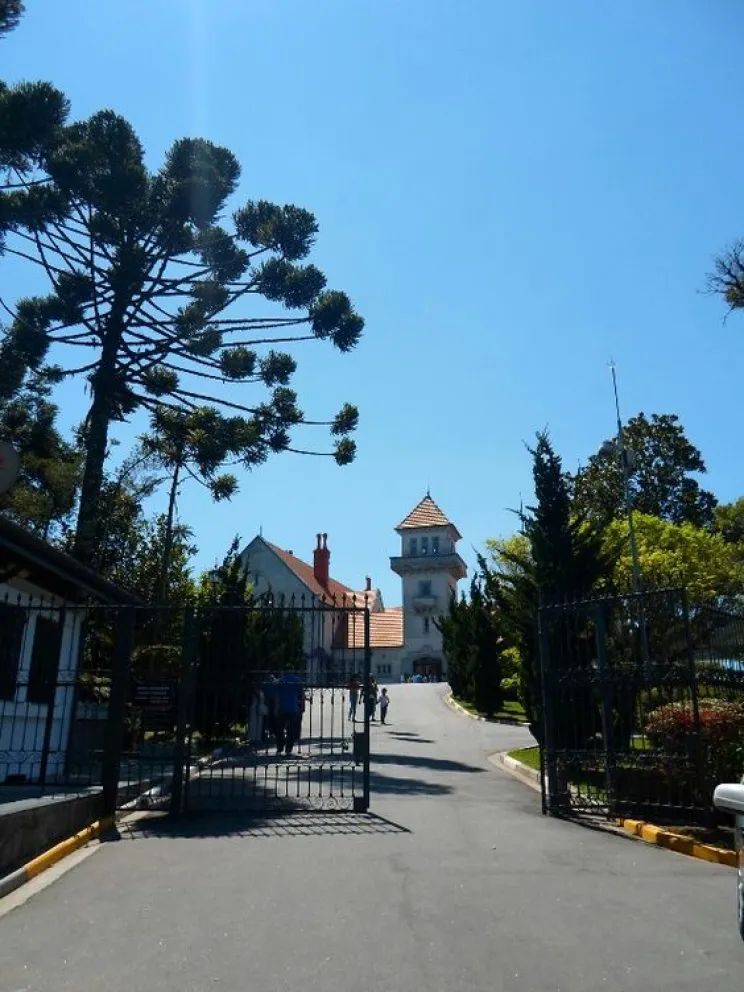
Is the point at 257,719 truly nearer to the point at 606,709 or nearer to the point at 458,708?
the point at 606,709

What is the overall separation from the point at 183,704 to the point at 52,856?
2.91 meters

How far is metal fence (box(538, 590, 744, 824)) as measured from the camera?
9.62 metres

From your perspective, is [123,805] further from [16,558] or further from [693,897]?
[693,897]

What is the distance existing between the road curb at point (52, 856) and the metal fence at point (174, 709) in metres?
0.62

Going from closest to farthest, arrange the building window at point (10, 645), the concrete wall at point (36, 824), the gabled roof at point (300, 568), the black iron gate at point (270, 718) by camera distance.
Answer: the concrete wall at point (36, 824)
the black iron gate at point (270, 718)
the building window at point (10, 645)
the gabled roof at point (300, 568)

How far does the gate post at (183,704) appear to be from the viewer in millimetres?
10570

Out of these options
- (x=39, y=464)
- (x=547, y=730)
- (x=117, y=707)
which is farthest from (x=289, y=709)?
(x=39, y=464)

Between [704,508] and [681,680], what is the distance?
136 feet

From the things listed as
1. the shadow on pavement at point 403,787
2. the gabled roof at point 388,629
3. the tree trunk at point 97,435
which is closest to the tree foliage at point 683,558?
the shadow on pavement at point 403,787

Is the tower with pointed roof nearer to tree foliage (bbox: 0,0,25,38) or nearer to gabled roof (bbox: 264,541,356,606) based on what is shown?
gabled roof (bbox: 264,541,356,606)

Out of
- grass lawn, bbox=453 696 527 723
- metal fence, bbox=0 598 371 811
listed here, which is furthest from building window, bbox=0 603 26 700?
grass lawn, bbox=453 696 527 723

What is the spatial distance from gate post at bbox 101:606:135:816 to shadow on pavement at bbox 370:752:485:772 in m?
7.79

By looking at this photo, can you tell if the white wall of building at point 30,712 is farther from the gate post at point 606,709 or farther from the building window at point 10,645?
the gate post at point 606,709

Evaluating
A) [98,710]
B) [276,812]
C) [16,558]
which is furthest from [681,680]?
[98,710]
